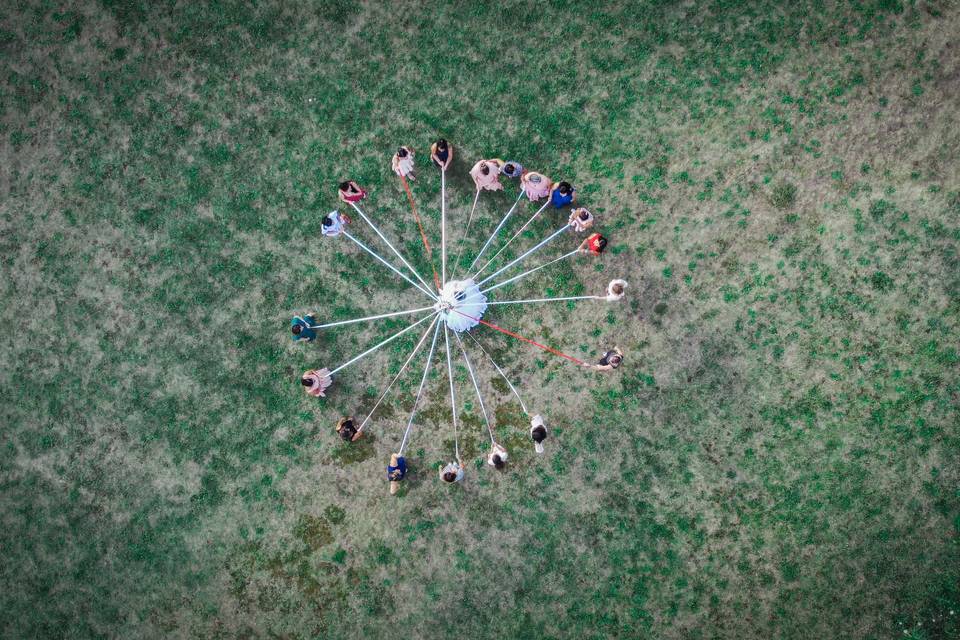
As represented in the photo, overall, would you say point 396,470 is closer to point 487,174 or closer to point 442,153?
point 487,174

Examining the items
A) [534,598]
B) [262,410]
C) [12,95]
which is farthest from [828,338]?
[12,95]

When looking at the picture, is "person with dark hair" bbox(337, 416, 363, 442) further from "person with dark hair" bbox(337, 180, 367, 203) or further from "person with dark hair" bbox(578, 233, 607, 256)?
"person with dark hair" bbox(578, 233, 607, 256)

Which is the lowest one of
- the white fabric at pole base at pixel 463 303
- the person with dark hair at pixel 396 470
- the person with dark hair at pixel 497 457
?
the person with dark hair at pixel 497 457

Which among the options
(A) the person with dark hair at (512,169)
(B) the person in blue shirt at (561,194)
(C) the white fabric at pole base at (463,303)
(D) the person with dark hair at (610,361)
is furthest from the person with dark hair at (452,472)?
(A) the person with dark hair at (512,169)

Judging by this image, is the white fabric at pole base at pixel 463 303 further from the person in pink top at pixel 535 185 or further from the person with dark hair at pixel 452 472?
the person with dark hair at pixel 452 472

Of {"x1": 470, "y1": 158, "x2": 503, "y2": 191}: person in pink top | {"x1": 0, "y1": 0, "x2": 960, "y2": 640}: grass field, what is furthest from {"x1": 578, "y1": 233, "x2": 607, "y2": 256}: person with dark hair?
{"x1": 470, "y1": 158, "x2": 503, "y2": 191}: person in pink top

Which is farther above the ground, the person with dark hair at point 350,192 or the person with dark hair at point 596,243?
the person with dark hair at point 350,192
